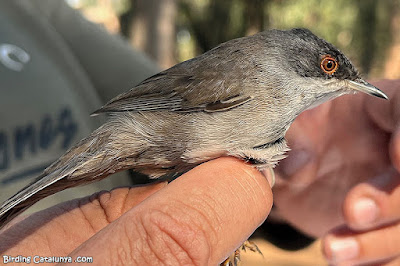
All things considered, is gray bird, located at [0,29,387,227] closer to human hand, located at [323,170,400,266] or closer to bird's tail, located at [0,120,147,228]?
bird's tail, located at [0,120,147,228]

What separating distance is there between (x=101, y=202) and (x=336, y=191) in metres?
1.84

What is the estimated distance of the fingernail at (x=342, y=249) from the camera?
2754mm

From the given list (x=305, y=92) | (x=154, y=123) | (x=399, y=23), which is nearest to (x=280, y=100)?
(x=305, y=92)

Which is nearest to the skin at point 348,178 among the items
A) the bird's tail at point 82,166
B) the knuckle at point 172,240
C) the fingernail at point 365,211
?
the fingernail at point 365,211

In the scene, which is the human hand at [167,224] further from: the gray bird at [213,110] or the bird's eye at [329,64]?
the bird's eye at [329,64]

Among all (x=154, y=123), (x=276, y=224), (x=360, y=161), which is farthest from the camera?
(x=276, y=224)

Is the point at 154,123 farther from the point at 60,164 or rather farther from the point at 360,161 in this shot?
the point at 360,161

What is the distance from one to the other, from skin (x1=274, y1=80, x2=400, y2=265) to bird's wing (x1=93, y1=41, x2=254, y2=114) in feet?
3.17

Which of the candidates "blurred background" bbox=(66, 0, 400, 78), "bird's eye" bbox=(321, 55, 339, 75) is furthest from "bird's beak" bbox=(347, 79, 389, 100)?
"blurred background" bbox=(66, 0, 400, 78)

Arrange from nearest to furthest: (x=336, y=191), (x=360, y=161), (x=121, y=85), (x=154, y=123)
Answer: (x=154, y=123), (x=360, y=161), (x=336, y=191), (x=121, y=85)

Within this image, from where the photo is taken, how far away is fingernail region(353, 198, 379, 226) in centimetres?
262

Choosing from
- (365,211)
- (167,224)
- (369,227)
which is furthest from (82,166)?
(369,227)

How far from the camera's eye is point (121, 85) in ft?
13.5

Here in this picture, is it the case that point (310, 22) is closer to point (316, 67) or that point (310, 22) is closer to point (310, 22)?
point (310, 22)
